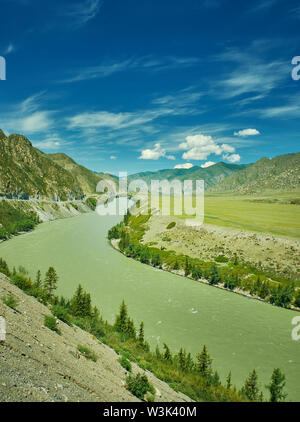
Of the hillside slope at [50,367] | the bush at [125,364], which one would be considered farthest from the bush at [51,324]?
the bush at [125,364]

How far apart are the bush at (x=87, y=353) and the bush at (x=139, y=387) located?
2445mm

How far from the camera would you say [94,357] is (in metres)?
14.6

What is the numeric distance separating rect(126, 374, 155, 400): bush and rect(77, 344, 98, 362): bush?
2445 millimetres

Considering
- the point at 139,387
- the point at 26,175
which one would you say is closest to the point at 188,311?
the point at 139,387

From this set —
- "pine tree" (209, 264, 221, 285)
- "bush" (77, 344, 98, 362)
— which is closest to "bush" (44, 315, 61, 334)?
"bush" (77, 344, 98, 362)

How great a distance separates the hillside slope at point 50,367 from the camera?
892 centimetres

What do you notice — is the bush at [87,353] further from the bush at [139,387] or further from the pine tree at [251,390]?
the pine tree at [251,390]

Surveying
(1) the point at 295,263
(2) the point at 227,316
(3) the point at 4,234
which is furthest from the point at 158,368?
(3) the point at 4,234

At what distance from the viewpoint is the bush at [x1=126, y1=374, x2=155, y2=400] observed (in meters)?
12.7
